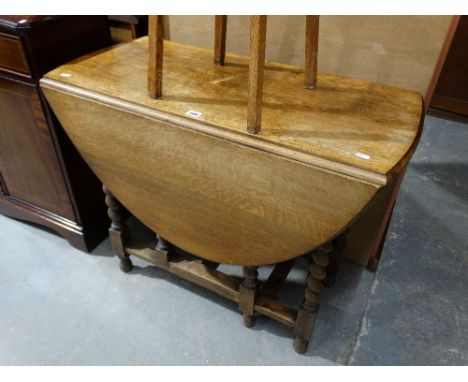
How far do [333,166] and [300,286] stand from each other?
0.80 m

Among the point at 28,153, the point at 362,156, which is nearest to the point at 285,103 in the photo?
the point at 362,156

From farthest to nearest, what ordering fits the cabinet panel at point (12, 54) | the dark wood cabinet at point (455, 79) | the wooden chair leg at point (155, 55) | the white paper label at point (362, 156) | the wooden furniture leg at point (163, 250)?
the dark wood cabinet at point (455, 79)
the wooden furniture leg at point (163, 250)
the cabinet panel at point (12, 54)
the wooden chair leg at point (155, 55)
the white paper label at point (362, 156)

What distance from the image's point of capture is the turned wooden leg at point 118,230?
135 centimetres

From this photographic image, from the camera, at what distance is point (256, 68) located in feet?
2.83

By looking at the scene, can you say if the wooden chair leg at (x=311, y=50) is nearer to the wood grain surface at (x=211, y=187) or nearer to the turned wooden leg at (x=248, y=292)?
the wood grain surface at (x=211, y=187)

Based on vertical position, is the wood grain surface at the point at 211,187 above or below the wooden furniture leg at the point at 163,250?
above

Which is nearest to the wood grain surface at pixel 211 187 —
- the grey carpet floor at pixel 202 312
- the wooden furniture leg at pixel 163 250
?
the wooden furniture leg at pixel 163 250

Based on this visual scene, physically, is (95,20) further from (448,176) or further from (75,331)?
(448,176)

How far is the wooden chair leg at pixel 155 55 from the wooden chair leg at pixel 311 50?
384mm

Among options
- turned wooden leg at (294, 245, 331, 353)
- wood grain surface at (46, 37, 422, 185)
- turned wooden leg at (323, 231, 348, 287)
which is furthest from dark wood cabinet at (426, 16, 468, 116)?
turned wooden leg at (294, 245, 331, 353)

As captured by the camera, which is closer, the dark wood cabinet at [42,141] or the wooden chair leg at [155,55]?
the wooden chair leg at [155,55]

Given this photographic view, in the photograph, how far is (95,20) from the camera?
4.29ft

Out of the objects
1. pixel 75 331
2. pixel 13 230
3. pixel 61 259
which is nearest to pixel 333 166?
pixel 75 331

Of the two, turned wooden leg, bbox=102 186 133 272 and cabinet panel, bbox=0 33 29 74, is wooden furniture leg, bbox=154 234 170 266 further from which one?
cabinet panel, bbox=0 33 29 74
